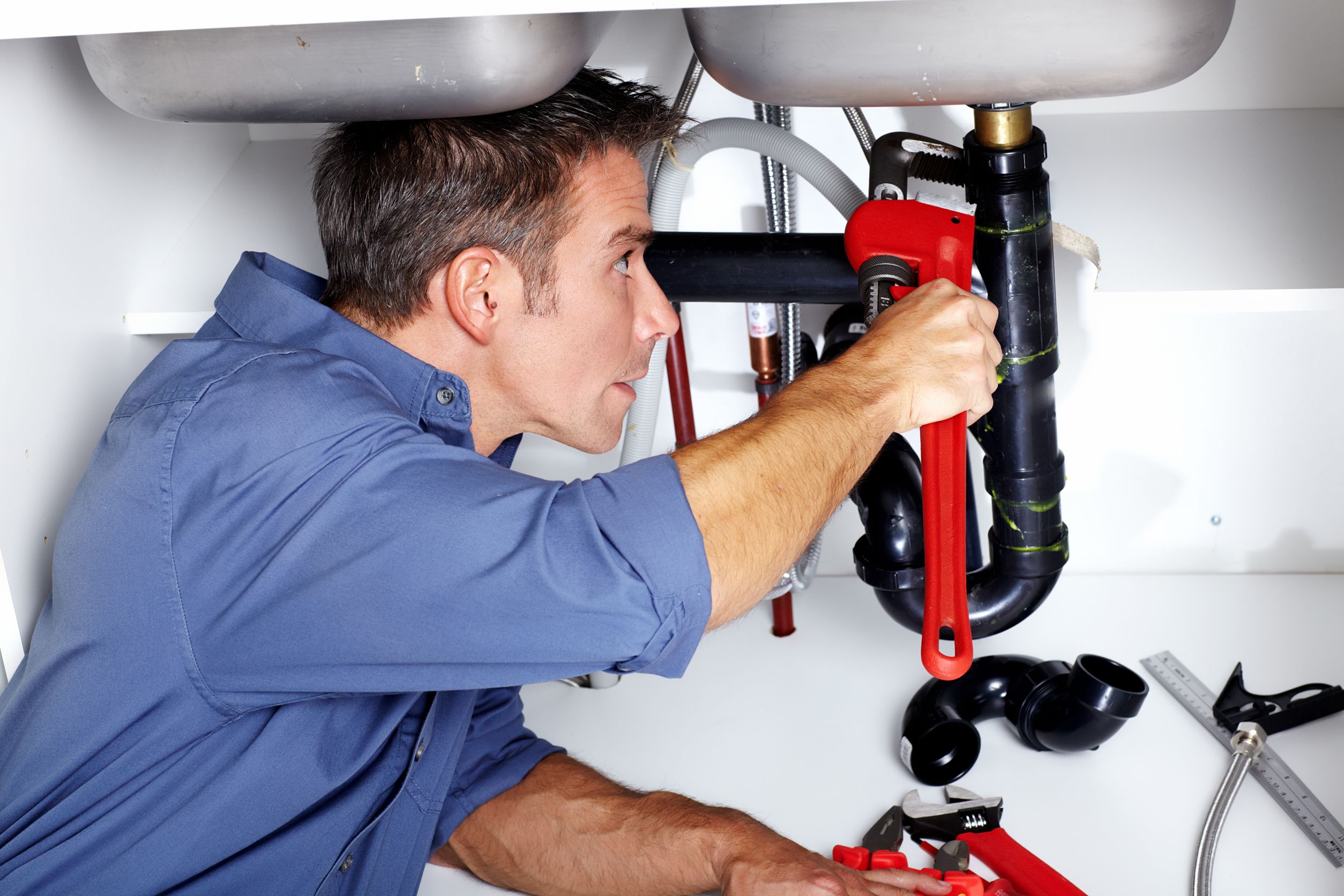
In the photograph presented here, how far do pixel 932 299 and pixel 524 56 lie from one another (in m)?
0.31

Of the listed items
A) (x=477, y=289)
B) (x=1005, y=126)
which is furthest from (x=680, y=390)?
(x=1005, y=126)

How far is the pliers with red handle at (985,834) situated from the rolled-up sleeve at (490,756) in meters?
0.33

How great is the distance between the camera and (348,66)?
0.69m

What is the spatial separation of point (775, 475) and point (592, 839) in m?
0.44

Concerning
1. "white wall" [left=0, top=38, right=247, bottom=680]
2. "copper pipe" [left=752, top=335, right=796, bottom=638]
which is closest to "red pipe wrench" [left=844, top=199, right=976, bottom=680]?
"copper pipe" [left=752, top=335, right=796, bottom=638]

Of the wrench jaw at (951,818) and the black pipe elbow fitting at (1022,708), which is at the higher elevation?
the black pipe elbow fitting at (1022,708)

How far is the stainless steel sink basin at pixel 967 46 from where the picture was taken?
0.65 meters

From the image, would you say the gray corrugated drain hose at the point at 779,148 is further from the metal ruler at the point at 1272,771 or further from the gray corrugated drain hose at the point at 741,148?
the metal ruler at the point at 1272,771

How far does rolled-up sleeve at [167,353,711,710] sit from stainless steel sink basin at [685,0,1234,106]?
25 centimetres

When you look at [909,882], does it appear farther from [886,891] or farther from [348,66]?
[348,66]

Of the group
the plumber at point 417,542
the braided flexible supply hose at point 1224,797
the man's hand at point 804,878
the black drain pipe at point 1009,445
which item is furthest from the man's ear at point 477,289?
the braided flexible supply hose at point 1224,797

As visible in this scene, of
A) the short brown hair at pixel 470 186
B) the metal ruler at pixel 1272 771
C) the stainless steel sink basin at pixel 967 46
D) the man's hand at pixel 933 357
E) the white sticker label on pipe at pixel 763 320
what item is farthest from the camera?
the white sticker label on pipe at pixel 763 320

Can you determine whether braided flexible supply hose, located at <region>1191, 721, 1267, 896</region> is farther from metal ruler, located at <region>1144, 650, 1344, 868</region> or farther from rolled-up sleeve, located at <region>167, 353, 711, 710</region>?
rolled-up sleeve, located at <region>167, 353, 711, 710</region>

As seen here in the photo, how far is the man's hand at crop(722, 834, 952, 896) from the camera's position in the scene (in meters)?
0.89
